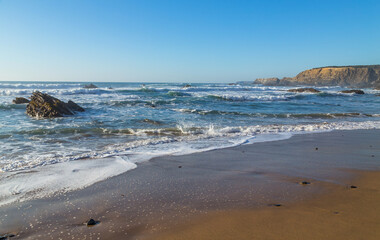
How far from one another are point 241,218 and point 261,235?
305mm

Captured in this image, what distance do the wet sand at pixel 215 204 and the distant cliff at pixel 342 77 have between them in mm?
84635

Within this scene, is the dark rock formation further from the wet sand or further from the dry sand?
the dry sand

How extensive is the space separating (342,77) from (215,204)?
97.4 metres

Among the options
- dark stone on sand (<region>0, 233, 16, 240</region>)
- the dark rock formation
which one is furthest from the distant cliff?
dark stone on sand (<region>0, 233, 16, 240</region>)

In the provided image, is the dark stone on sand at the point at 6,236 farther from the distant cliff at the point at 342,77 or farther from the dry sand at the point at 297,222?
the distant cliff at the point at 342,77

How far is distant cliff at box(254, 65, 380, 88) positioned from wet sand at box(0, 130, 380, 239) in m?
84.6

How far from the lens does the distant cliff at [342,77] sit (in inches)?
3029

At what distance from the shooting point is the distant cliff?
3029 inches

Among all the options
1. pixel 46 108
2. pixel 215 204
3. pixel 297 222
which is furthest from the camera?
pixel 46 108

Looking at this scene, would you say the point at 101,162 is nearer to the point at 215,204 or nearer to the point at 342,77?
the point at 215,204

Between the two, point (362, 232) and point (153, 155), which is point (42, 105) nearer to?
point (153, 155)

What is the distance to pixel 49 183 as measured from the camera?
10.5 feet

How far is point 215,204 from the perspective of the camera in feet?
8.31

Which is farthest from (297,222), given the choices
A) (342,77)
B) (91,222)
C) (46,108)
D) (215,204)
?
(342,77)
